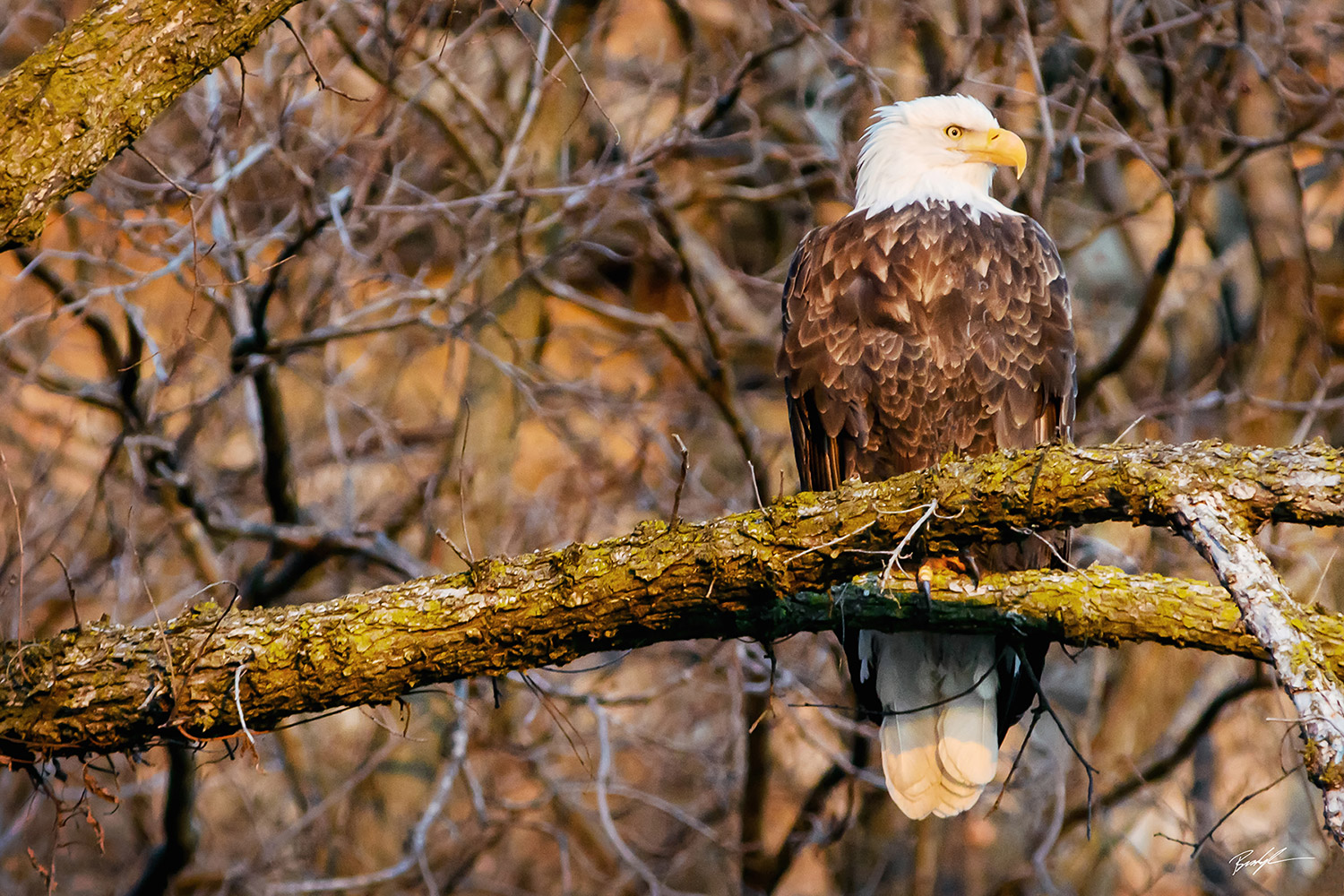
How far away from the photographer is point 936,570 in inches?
124

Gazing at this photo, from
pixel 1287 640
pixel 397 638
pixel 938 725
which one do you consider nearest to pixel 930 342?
pixel 938 725

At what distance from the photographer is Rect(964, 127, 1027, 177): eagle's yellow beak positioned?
4.14 m

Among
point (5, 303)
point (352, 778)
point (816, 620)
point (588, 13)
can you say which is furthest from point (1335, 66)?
point (5, 303)

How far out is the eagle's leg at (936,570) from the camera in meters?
2.99

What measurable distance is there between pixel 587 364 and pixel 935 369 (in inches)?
205

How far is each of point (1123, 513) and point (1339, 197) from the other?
7.09m

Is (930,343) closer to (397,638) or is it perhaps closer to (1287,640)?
(397,638)

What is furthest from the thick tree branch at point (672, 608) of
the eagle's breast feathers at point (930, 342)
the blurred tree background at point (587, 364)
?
the blurred tree background at point (587, 364)

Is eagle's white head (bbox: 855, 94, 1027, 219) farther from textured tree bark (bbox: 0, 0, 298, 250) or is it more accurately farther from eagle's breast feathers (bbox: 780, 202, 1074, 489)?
textured tree bark (bbox: 0, 0, 298, 250)

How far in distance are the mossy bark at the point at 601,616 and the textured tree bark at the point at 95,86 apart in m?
0.92

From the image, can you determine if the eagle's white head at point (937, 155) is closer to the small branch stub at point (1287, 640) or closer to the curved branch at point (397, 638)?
the curved branch at point (397, 638)

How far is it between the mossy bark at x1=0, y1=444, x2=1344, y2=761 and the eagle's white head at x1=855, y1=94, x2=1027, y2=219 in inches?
64.4

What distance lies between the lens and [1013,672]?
4.15 metres

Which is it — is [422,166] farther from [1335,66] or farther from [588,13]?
[1335,66]
